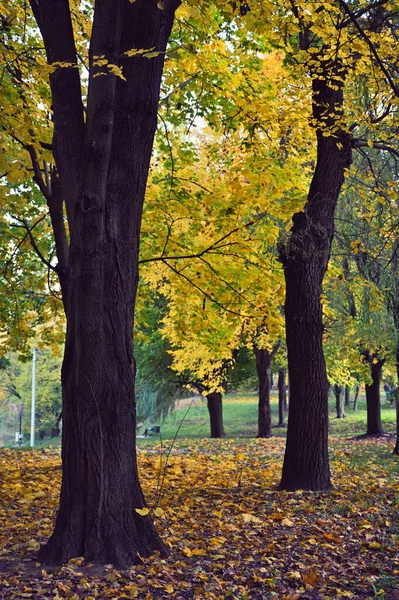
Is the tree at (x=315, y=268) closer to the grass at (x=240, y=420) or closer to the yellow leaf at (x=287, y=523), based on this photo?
the yellow leaf at (x=287, y=523)

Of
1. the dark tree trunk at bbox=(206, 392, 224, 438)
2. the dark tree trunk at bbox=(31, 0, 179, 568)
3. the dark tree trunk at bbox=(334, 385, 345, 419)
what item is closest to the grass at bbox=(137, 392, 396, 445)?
the dark tree trunk at bbox=(334, 385, 345, 419)

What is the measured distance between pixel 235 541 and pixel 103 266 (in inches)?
115

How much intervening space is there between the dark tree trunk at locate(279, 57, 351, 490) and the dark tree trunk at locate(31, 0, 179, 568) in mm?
3410

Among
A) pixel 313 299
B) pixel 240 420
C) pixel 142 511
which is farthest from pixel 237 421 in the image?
pixel 142 511

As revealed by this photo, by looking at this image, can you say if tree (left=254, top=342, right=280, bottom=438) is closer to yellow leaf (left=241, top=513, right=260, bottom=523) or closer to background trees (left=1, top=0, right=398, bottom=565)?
background trees (left=1, top=0, right=398, bottom=565)

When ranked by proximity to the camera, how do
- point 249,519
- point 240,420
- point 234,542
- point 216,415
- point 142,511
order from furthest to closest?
point 240,420 → point 216,415 → point 249,519 → point 234,542 → point 142,511

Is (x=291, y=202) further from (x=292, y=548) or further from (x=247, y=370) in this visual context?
(x=247, y=370)

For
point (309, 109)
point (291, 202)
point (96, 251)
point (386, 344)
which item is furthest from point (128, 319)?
point (386, 344)

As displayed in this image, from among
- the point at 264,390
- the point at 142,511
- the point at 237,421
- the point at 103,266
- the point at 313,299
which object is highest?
the point at 313,299

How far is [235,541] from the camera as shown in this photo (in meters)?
5.68

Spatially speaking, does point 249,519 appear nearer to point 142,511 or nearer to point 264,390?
point 142,511

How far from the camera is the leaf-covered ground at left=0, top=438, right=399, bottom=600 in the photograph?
4441mm

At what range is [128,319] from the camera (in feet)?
17.1

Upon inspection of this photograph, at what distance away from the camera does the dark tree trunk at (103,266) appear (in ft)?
16.1
